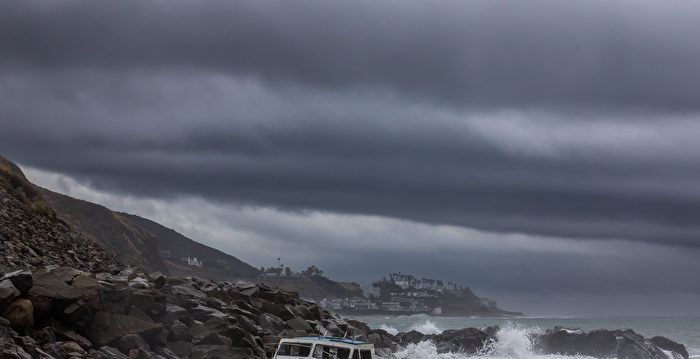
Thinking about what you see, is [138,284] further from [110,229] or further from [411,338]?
[110,229]

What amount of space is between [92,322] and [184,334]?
3.79 metres

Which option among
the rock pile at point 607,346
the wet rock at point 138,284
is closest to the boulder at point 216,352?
the wet rock at point 138,284

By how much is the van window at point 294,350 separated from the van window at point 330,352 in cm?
31

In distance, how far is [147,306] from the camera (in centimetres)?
2759

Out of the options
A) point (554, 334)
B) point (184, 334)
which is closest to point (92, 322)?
point (184, 334)

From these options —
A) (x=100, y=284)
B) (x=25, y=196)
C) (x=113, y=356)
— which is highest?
(x=25, y=196)

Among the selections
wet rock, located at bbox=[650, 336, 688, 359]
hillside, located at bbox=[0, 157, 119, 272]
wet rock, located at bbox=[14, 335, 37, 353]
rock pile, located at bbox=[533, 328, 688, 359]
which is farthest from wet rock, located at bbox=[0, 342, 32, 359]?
wet rock, located at bbox=[650, 336, 688, 359]

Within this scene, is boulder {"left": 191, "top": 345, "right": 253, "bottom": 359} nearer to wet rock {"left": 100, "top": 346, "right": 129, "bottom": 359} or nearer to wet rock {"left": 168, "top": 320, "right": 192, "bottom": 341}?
wet rock {"left": 168, "top": 320, "right": 192, "bottom": 341}

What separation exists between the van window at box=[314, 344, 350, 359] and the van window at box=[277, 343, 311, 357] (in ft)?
1.01

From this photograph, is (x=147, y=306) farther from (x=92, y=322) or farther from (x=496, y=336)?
(x=496, y=336)

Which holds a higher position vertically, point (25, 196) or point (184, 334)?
point (25, 196)

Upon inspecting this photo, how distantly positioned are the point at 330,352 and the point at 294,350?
122 cm

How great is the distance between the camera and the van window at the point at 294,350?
1007 inches

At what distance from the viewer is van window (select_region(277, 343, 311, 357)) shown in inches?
1007
